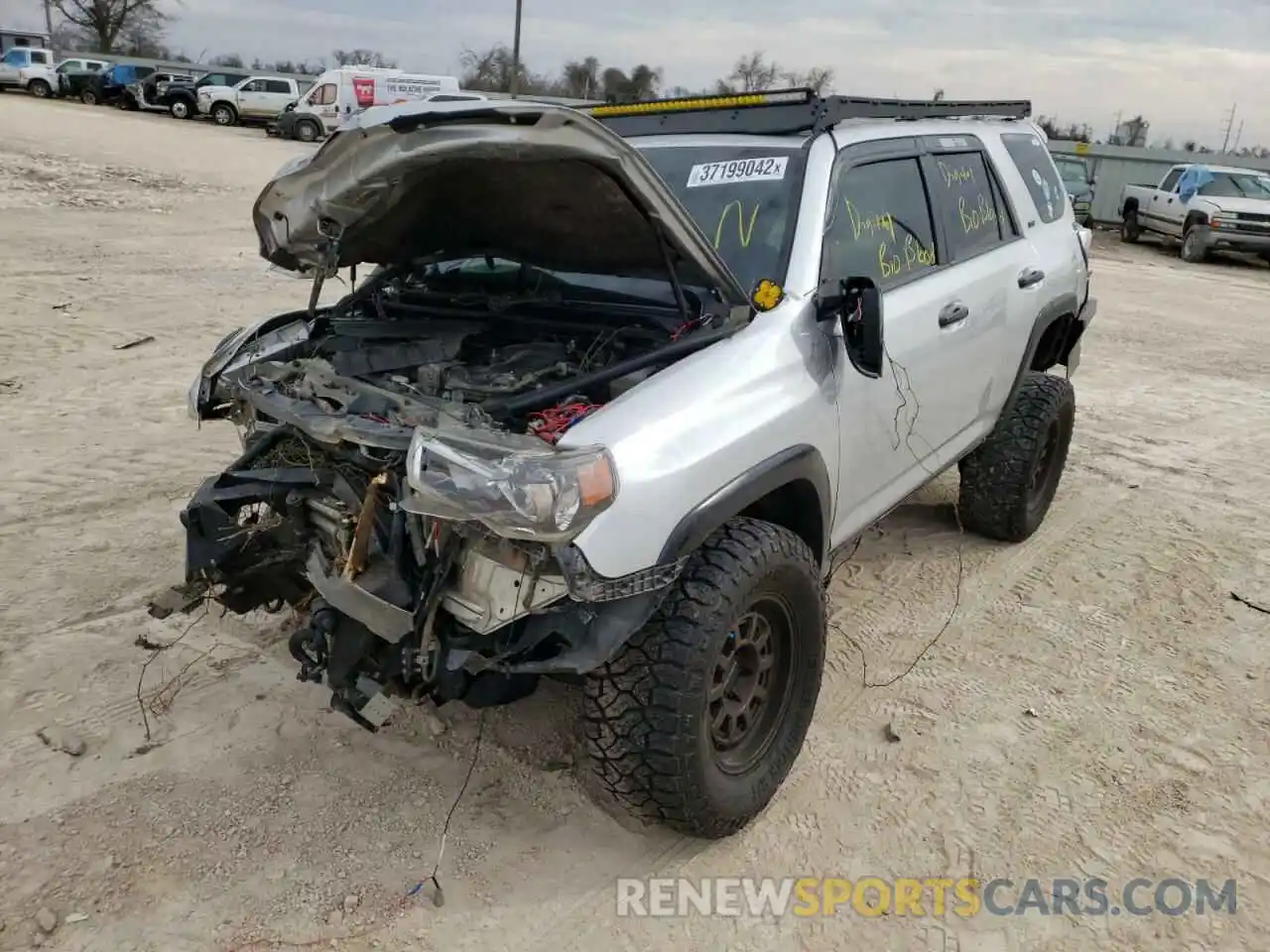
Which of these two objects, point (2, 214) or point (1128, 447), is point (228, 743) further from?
point (2, 214)

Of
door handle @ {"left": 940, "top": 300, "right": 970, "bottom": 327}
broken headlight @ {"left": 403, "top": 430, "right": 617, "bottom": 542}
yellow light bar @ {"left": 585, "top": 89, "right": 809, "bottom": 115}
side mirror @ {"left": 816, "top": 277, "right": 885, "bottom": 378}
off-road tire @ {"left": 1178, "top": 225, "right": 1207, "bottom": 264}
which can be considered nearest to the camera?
broken headlight @ {"left": 403, "top": 430, "right": 617, "bottom": 542}

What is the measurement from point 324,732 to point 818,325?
6.81ft

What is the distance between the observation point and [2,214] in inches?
482

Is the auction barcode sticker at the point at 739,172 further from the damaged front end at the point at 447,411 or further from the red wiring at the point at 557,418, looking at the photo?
the red wiring at the point at 557,418

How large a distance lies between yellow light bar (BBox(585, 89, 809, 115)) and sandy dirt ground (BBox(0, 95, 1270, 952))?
82.0 inches

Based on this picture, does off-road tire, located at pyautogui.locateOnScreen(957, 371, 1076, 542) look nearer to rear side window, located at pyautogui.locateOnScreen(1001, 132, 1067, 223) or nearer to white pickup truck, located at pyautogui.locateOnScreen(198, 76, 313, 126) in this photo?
rear side window, located at pyautogui.locateOnScreen(1001, 132, 1067, 223)

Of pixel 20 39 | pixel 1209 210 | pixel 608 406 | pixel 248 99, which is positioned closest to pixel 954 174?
pixel 608 406

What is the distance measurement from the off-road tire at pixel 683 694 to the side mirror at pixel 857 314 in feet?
2.18

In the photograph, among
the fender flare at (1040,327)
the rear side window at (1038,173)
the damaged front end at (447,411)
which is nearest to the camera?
the damaged front end at (447,411)

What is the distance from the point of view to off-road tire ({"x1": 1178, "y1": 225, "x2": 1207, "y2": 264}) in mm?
19016

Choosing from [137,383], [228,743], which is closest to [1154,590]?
[228,743]

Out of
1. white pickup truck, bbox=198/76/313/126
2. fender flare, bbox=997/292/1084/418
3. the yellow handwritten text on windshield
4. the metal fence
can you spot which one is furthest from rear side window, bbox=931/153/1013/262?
white pickup truck, bbox=198/76/313/126

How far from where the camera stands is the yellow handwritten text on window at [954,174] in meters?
4.22

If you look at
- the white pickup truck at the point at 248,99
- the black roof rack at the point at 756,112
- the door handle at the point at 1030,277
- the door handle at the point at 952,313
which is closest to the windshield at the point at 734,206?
the black roof rack at the point at 756,112
